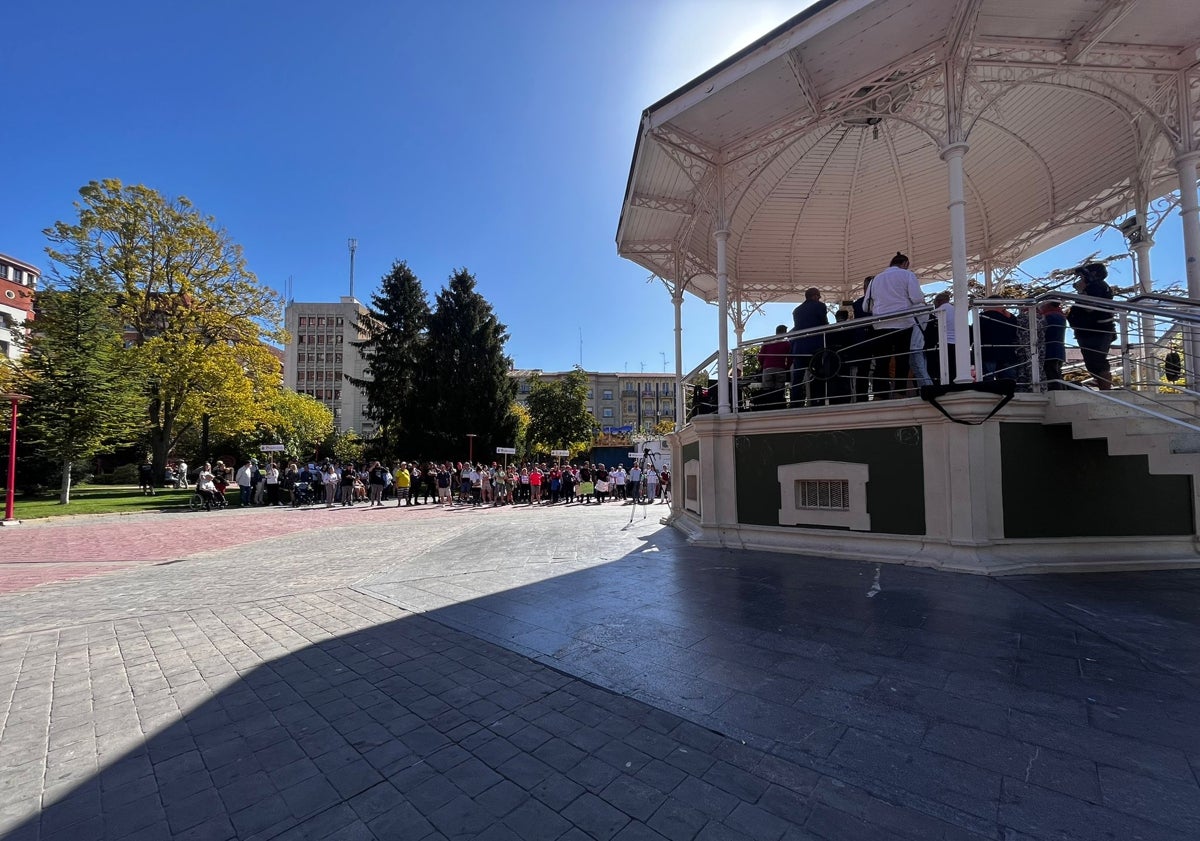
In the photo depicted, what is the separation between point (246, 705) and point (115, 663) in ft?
5.98

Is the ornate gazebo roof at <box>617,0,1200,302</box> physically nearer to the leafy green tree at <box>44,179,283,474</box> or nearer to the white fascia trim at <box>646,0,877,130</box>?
the white fascia trim at <box>646,0,877,130</box>

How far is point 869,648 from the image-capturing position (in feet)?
12.5

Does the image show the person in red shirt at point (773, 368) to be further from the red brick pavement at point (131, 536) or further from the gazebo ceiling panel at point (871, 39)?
the red brick pavement at point (131, 536)

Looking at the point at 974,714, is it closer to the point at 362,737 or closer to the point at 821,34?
the point at 362,737

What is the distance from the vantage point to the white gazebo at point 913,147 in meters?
6.44

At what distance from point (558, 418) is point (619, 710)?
45.6m

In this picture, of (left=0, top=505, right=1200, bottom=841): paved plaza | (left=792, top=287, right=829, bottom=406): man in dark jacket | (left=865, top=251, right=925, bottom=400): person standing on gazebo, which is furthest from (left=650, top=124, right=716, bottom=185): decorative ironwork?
(left=0, top=505, right=1200, bottom=841): paved plaza

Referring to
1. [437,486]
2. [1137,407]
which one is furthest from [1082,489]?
[437,486]

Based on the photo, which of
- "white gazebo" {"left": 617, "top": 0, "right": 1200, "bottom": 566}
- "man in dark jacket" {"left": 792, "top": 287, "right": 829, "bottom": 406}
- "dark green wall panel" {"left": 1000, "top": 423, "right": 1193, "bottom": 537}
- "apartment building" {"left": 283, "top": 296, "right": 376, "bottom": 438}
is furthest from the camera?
"apartment building" {"left": 283, "top": 296, "right": 376, "bottom": 438}

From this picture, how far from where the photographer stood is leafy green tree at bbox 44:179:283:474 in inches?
978

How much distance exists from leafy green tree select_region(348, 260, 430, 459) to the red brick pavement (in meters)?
18.0

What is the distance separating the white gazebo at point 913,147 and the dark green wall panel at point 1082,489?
87 cm

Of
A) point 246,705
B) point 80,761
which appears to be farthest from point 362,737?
point 80,761

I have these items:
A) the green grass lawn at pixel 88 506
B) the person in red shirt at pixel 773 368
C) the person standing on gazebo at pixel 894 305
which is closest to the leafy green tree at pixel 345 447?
the green grass lawn at pixel 88 506
